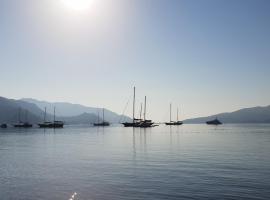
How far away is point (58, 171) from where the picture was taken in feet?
127

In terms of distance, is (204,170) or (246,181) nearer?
(246,181)

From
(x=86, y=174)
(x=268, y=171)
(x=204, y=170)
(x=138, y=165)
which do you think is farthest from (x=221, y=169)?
(x=86, y=174)

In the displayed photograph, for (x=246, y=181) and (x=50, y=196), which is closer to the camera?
(x=50, y=196)

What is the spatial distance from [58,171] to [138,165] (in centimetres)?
1030

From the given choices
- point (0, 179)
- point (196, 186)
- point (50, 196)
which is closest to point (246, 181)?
point (196, 186)

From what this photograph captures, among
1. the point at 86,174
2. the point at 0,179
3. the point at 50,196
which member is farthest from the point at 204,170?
the point at 0,179

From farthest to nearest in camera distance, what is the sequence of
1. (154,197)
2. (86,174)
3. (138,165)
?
(138,165) → (86,174) → (154,197)

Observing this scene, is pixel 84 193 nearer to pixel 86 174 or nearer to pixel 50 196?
pixel 50 196

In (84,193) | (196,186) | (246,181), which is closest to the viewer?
(84,193)

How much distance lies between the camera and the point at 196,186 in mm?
29453

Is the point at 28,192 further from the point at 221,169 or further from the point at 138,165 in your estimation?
the point at 221,169

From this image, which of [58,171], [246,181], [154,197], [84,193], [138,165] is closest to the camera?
[154,197]

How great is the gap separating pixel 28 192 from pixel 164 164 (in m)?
20.3

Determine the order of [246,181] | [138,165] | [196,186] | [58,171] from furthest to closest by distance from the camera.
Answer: [138,165], [58,171], [246,181], [196,186]
